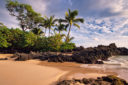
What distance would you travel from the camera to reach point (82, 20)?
814 inches

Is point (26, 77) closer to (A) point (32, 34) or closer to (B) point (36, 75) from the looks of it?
(B) point (36, 75)

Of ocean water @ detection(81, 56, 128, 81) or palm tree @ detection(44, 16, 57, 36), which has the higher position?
palm tree @ detection(44, 16, 57, 36)

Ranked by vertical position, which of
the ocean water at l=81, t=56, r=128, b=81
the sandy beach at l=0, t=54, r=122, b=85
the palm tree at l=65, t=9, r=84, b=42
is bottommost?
the ocean water at l=81, t=56, r=128, b=81

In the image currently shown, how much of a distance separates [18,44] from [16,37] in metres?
1.60

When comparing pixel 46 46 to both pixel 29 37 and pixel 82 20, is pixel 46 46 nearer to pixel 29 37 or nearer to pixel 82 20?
pixel 29 37

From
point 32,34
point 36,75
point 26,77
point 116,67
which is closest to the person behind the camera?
point 26,77

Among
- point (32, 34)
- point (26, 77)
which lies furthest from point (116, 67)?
point (32, 34)

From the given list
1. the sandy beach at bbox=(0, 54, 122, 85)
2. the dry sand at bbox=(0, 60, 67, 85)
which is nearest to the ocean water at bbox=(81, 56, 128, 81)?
the sandy beach at bbox=(0, 54, 122, 85)

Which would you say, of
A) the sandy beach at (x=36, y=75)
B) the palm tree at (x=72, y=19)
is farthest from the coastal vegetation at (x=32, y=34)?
the sandy beach at (x=36, y=75)

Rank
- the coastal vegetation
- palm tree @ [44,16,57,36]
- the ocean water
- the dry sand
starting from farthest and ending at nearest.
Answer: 1. palm tree @ [44,16,57,36]
2. the coastal vegetation
3. the ocean water
4. the dry sand

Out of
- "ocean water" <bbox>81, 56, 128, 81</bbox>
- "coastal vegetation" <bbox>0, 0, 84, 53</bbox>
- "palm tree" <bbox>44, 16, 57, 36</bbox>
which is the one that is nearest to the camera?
"ocean water" <bbox>81, 56, 128, 81</bbox>

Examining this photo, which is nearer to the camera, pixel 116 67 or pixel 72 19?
pixel 116 67

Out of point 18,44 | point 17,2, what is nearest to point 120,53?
point 18,44

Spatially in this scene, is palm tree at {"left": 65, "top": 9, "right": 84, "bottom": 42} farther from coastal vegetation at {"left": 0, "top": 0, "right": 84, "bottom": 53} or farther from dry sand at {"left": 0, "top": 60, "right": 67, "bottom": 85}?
dry sand at {"left": 0, "top": 60, "right": 67, "bottom": 85}
